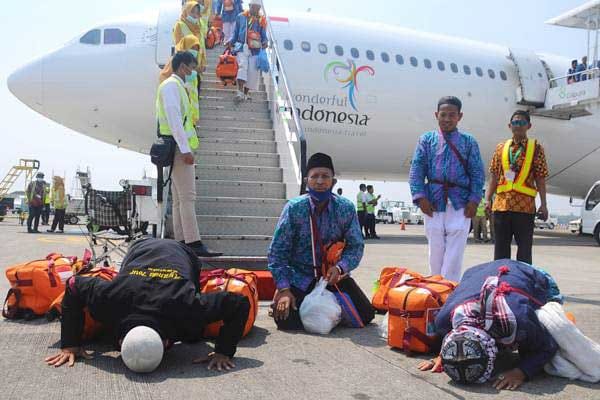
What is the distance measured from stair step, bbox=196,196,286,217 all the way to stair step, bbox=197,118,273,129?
73.7 inches

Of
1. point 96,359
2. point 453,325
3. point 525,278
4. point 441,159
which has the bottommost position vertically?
point 96,359

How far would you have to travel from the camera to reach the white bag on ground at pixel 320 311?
12.6 ft

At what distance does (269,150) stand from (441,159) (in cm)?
361

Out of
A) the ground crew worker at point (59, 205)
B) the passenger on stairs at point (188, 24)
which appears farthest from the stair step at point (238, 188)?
the ground crew worker at point (59, 205)

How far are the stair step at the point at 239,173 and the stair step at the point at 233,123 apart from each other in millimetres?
1214

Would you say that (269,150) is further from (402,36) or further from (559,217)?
(559,217)

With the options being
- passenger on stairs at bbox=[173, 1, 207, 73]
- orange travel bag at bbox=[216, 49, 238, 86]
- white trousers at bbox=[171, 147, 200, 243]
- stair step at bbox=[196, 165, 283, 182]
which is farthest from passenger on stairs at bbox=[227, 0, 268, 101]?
white trousers at bbox=[171, 147, 200, 243]

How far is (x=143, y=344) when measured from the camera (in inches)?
110

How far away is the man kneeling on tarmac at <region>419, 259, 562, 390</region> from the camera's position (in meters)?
2.76

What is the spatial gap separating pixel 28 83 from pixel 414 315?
10.2 meters

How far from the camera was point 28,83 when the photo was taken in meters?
11.0

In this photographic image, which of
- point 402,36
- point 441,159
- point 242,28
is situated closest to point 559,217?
point 402,36

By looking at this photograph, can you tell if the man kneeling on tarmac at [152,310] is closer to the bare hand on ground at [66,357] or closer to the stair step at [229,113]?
the bare hand on ground at [66,357]

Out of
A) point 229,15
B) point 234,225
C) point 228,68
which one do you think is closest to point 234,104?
point 228,68
